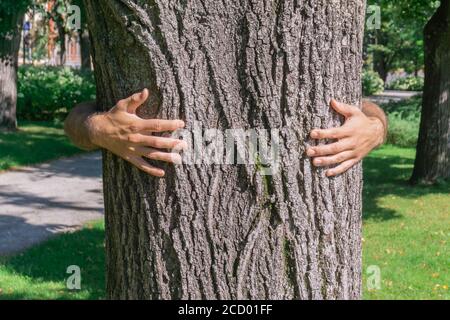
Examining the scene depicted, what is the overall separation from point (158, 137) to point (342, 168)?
2.11ft

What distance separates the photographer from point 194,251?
2.38m

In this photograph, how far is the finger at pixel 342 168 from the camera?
2434 millimetres

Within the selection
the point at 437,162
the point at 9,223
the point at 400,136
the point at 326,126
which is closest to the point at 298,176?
the point at 326,126

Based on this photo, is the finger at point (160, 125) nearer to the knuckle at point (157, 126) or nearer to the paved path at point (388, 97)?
the knuckle at point (157, 126)

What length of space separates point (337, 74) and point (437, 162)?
32.1 feet

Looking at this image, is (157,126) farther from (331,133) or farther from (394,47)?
(394,47)

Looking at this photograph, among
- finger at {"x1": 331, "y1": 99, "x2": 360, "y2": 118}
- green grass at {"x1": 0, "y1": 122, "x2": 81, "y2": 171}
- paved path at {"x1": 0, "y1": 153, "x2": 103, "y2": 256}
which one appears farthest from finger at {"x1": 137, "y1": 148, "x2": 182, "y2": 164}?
green grass at {"x1": 0, "y1": 122, "x2": 81, "y2": 171}

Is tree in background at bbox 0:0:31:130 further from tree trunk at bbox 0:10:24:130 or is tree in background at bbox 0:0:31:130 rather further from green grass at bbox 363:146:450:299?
green grass at bbox 363:146:450:299

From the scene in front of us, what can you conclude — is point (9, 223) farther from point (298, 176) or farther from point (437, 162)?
point (298, 176)

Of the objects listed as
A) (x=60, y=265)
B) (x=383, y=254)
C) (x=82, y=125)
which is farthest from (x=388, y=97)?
(x=82, y=125)

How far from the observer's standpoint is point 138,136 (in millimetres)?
2385

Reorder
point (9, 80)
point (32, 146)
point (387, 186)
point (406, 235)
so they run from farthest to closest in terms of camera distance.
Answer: point (9, 80)
point (32, 146)
point (387, 186)
point (406, 235)

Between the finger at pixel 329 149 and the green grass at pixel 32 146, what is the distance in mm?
11785

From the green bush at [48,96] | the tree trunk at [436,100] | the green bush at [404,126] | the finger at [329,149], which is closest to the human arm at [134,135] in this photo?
the finger at [329,149]
